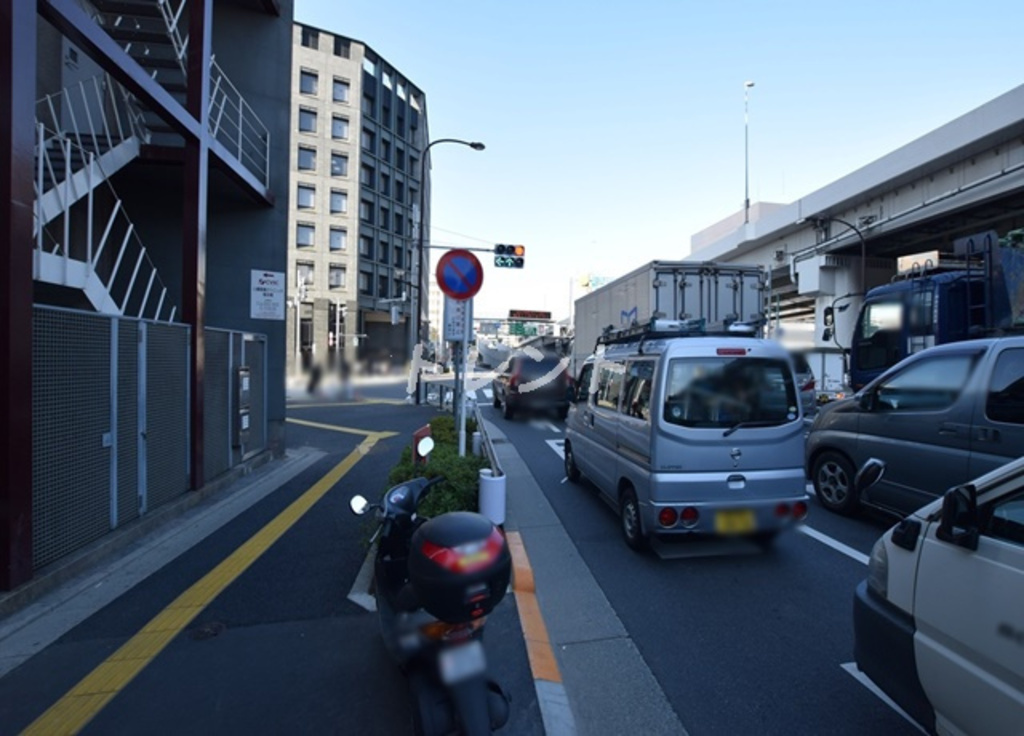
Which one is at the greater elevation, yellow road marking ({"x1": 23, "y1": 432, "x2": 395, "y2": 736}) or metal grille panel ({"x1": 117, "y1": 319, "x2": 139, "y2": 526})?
metal grille panel ({"x1": 117, "y1": 319, "x2": 139, "y2": 526})

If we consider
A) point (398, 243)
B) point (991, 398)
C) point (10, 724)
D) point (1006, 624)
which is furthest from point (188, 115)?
point (398, 243)

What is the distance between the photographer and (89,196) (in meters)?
5.97

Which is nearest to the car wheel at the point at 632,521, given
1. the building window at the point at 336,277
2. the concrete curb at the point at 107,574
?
the concrete curb at the point at 107,574

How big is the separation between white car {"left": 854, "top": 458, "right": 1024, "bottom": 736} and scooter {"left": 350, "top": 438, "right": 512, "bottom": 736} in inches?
65.6

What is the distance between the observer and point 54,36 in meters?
7.48

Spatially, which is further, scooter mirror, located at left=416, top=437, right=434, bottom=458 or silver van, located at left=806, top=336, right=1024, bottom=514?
silver van, located at left=806, top=336, right=1024, bottom=514

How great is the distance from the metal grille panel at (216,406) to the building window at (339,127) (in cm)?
3811

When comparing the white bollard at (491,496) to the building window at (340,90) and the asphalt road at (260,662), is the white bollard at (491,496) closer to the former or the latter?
the asphalt road at (260,662)

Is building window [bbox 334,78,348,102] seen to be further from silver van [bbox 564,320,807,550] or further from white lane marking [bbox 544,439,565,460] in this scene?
silver van [bbox 564,320,807,550]

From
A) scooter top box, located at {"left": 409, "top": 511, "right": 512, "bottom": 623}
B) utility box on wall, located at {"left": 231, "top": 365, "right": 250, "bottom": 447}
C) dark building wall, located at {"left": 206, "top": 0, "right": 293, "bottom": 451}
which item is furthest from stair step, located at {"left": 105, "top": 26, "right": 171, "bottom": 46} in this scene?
scooter top box, located at {"left": 409, "top": 511, "right": 512, "bottom": 623}

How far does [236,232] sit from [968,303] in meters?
11.5

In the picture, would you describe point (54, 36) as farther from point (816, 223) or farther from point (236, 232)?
point (816, 223)

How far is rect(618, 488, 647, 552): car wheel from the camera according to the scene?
15.5ft

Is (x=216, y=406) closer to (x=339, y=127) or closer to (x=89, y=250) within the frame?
(x=89, y=250)
